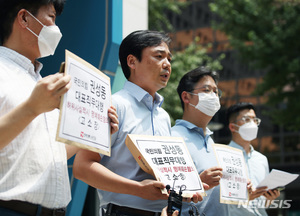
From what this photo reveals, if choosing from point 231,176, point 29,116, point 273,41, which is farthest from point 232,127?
point 273,41

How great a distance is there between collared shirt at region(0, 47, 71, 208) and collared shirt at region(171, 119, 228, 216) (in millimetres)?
1388

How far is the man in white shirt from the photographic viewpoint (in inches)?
71.9

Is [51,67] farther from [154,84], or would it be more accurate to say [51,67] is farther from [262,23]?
[262,23]

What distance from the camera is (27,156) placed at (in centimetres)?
202

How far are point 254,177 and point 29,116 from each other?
3402 millimetres

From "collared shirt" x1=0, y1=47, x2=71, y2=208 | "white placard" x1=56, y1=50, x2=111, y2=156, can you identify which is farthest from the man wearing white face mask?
"collared shirt" x1=0, y1=47, x2=71, y2=208

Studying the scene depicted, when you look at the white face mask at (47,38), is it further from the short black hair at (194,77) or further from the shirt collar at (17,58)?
the short black hair at (194,77)

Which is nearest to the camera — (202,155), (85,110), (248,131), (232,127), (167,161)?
(85,110)

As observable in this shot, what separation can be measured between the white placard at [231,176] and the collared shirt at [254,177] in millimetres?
689

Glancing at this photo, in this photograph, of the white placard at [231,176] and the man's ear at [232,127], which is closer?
the white placard at [231,176]

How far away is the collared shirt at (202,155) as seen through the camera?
11.3ft

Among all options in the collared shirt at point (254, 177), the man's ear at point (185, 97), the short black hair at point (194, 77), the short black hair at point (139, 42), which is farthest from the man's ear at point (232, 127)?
the short black hair at point (139, 42)

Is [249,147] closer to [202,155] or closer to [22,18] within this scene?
[202,155]

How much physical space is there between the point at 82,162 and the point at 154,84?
2.52ft
